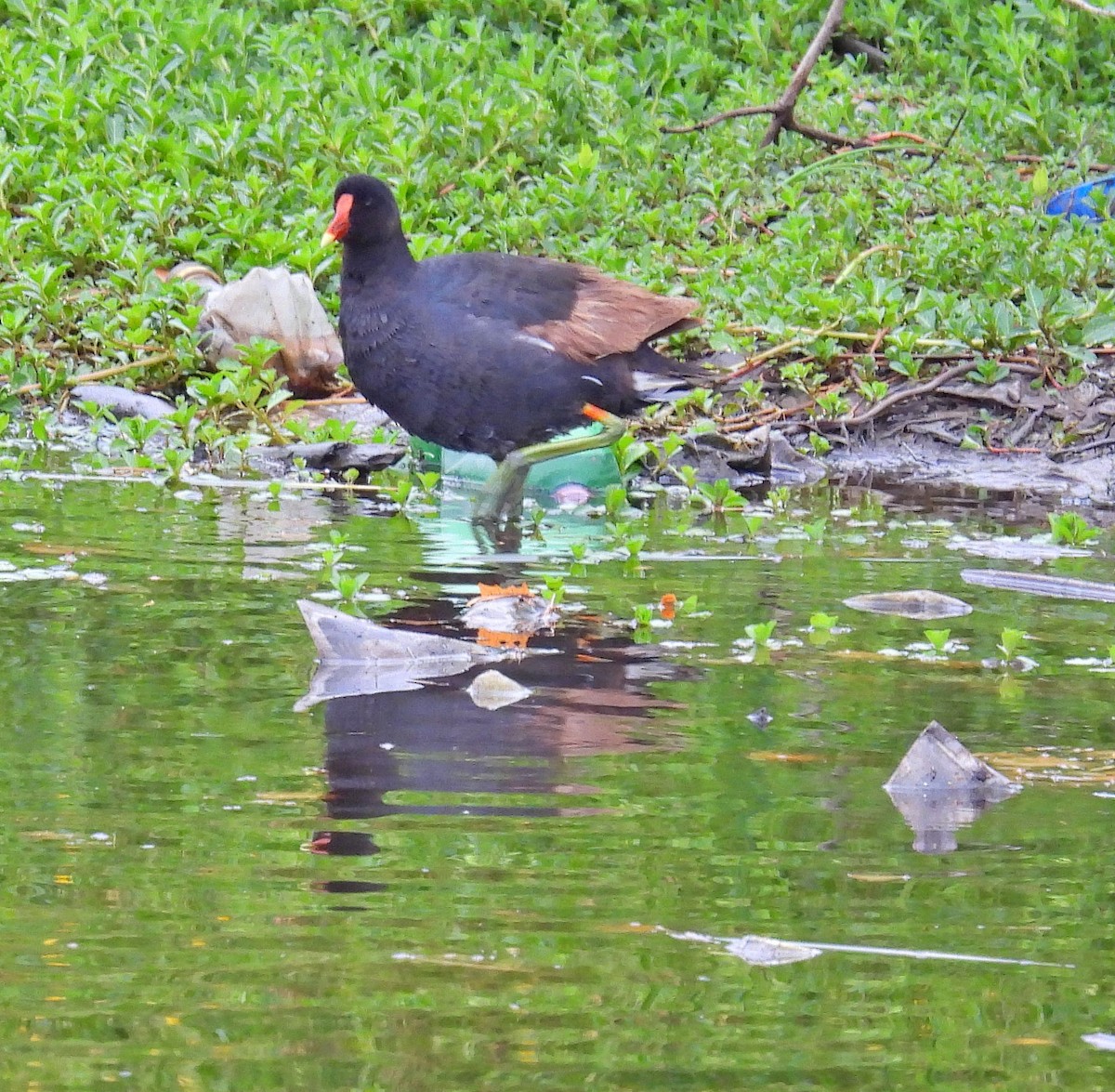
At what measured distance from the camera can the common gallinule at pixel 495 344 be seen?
6.30 metres

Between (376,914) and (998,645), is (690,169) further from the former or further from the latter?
(376,914)

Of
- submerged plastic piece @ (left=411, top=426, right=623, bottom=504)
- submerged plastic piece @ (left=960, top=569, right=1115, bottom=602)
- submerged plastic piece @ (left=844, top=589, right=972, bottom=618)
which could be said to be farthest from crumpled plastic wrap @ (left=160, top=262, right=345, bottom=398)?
submerged plastic piece @ (left=844, top=589, right=972, bottom=618)

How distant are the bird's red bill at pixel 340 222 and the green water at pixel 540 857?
2314 mm

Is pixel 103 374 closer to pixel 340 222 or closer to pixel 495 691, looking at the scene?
pixel 340 222

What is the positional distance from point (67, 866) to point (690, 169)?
303 inches

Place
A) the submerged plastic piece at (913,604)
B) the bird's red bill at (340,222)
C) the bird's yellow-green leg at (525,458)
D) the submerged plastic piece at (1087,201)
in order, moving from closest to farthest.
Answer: the submerged plastic piece at (913,604) < the bird's yellow-green leg at (525,458) < the bird's red bill at (340,222) < the submerged plastic piece at (1087,201)

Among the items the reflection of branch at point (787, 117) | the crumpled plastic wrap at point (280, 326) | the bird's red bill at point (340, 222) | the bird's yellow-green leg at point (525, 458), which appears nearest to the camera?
the bird's yellow-green leg at point (525, 458)

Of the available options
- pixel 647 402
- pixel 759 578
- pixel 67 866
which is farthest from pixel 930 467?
pixel 67 866

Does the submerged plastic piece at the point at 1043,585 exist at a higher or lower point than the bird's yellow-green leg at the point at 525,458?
higher

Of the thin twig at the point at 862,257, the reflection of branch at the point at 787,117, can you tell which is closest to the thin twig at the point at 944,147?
the reflection of branch at the point at 787,117

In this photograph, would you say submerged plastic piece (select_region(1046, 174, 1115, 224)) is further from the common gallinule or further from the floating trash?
the floating trash

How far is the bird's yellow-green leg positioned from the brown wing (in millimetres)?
216

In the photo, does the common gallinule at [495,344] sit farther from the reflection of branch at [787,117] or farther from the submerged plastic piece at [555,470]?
the reflection of branch at [787,117]

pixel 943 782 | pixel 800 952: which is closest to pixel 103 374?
pixel 943 782
